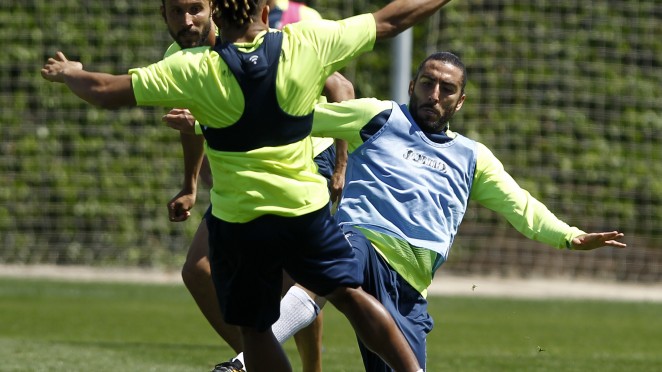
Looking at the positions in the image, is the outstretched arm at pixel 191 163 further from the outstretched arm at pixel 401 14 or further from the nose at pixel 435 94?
the outstretched arm at pixel 401 14

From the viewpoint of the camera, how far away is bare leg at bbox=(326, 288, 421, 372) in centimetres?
444

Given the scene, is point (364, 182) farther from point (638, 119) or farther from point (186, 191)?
point (638, 119)

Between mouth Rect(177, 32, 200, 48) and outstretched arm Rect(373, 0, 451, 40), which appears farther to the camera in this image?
mouth Rect(177, 32, 200, 48)

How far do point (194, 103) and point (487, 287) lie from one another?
8287mm

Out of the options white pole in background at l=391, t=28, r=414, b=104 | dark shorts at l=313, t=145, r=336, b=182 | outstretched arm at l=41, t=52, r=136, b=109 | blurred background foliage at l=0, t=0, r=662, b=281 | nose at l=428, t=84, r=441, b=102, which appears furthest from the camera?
blurred background foliage at l=0, t=0, r=662, b=281

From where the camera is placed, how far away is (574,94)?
40.7 ft

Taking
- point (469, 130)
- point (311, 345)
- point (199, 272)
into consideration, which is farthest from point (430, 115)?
point (469, 130)

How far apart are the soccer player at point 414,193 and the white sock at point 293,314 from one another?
0.88ft

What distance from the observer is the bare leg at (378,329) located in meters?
4.44

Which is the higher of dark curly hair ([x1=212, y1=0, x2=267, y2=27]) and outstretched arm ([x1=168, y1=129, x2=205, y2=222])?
dark curly hair ([x1=212, y1=0, x2=267, y2=27])

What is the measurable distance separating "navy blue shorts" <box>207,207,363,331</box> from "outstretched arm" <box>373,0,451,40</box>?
2.27 feet

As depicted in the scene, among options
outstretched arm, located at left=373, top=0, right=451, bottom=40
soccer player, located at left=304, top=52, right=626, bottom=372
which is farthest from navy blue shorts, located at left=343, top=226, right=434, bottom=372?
outstretched arm, located at left=373, top=0, right=451, bottom=40

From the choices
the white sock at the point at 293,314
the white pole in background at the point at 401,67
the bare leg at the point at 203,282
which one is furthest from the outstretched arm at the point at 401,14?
the white pole in background at the point at 401,67

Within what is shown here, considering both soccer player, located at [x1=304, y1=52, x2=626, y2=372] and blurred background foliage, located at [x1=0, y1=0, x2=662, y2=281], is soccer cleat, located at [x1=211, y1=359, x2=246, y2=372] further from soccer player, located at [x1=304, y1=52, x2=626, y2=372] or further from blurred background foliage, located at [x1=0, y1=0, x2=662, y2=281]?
blurred background foliage, located at [x1=0, y1=0, x2=662, y2=281]
